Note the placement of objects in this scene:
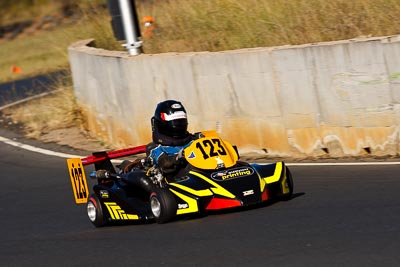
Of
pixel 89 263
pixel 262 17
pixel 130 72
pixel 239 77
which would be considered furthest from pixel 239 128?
pixel 89 263

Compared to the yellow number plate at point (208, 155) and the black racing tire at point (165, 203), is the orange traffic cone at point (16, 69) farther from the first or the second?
the black racing tire at point (165, 203)

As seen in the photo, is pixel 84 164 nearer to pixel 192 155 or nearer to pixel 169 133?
pixel 169 133

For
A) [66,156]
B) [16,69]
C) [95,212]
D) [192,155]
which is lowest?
[66,156]

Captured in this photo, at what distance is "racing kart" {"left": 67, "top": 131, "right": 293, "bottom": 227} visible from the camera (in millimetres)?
9484

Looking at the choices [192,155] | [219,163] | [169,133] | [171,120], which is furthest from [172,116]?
[219,163]

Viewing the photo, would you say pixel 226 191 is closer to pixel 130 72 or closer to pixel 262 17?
pixel 130 72

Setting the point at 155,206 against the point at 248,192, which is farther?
the point at 155,206

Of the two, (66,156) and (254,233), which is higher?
(254,233)

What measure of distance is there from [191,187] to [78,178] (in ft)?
6.10

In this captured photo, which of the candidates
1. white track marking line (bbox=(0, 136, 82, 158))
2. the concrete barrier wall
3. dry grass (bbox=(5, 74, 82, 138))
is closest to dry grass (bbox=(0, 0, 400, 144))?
dry grass (bbox=(5, 74, 82, 138))

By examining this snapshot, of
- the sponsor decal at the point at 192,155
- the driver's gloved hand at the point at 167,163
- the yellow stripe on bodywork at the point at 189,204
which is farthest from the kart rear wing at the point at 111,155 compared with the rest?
the yellow stripe on bodywork at the point at 189,204

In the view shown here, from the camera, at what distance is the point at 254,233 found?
8.52 metres

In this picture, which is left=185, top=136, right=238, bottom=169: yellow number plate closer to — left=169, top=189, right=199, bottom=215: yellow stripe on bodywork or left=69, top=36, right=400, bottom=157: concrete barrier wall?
left=169, top=189, right=199, bottom=215: yellow stripe on bodywork

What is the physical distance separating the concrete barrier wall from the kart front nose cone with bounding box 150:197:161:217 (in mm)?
3637
